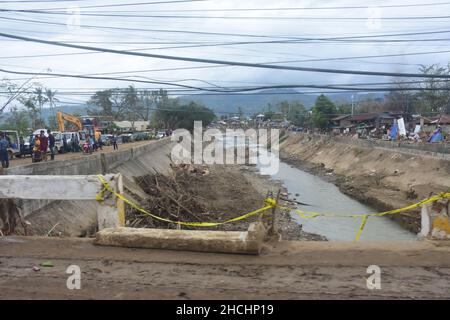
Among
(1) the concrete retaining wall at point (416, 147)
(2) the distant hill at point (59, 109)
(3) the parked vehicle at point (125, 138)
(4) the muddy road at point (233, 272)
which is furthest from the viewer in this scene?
(2) the distant hill at point (59, 109)

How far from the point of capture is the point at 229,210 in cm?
2194

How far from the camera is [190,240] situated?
5.70 metres

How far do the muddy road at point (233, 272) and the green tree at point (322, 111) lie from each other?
72505mm

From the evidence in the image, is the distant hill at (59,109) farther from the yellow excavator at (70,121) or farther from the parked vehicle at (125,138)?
the yellow excavator at (70,121)

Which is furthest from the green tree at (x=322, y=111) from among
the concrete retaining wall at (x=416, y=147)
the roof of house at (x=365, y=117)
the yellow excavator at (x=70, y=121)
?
the yellow excavator at (x=70, y=121)

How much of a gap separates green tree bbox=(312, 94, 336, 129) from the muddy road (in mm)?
72505

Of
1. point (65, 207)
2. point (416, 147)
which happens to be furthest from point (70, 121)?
point (416, 147)

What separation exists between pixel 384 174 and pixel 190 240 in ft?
108

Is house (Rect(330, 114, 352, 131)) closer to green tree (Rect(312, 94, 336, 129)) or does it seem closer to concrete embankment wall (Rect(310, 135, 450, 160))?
green tree (Rect(312, 94, 336, 129))

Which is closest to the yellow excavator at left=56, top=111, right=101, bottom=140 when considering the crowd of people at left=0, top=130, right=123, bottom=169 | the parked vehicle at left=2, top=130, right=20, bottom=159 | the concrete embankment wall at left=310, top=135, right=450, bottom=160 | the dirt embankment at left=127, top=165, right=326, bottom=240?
the crowd of people at left=0, top=130, right=123, bottom=169

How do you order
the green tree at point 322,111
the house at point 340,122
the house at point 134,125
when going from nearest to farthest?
the house at point 340,122 < the green tree at point 322,111 < the house at point 134,125

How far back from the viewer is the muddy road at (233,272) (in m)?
4.35

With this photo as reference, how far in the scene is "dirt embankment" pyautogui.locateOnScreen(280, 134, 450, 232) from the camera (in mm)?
26734
